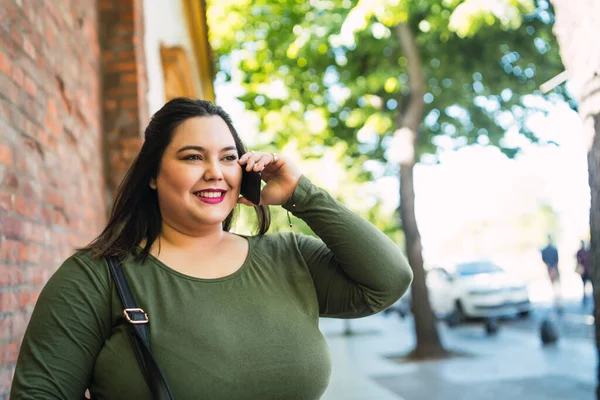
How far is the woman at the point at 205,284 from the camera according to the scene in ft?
5.84

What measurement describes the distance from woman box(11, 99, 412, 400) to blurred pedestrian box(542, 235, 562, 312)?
13.9m

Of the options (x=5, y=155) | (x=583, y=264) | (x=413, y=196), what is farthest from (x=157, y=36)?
(x=583, y=264)

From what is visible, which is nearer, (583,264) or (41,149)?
(41,149)

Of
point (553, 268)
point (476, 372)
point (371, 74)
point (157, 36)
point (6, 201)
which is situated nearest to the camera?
point (6, 201)

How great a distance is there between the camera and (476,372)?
28.6ft

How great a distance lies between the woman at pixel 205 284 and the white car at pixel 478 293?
39.1 ft

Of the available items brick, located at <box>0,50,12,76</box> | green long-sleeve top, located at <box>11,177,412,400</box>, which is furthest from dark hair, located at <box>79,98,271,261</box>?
brick, located at <box>0,50,12,76</box>

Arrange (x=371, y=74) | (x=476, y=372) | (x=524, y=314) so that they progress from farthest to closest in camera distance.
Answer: (x=524, y=314) → (x=371, y=74) → (x=476, y=372)

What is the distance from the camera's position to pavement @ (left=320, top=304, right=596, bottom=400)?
739 cm

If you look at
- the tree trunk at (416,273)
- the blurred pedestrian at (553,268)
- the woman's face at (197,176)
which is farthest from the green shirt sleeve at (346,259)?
the blurred pedestrian at (553,268)

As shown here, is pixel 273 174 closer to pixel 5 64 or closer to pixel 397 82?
pixel 5 64

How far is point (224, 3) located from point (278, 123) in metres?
3.10

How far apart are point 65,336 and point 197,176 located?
589 millimetres

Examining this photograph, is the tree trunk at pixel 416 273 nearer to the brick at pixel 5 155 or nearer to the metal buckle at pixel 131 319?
the brick at pixel 5 155
